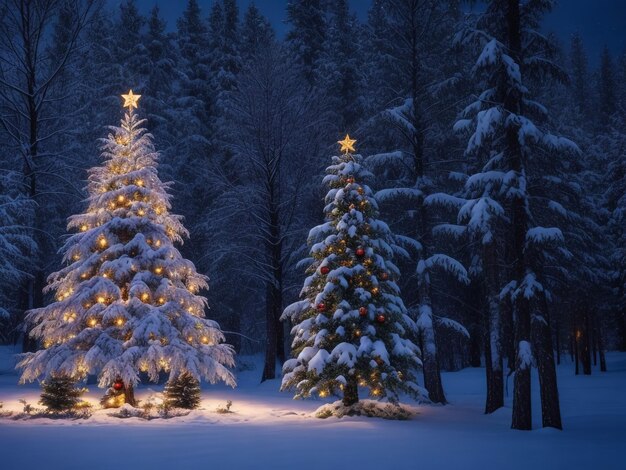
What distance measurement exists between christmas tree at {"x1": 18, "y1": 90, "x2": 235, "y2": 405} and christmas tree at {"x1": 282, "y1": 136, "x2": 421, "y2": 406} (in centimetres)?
262

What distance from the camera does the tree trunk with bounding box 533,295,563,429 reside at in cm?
1168

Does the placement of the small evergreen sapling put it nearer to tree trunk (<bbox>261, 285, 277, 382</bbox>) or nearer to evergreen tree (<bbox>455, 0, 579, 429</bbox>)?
tree trunk (<bbox>261, 285, 277, 382</bbox>)

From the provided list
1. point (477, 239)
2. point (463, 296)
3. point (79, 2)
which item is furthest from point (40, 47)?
point (463, 296)

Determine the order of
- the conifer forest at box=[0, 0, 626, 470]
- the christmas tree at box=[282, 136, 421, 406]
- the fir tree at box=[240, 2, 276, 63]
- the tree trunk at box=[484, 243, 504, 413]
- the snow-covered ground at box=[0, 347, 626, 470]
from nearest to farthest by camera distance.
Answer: the snow-covered ground at box=[0, 347, 626, 470] → the conifer forest at box=[0, 0, 626, 470] → the christmas tree at box=[282, 136, 421, 406] → the tree trunk at box=[484, 243, 504, 413] → the fir tree at box=[240, 2, 276, 63]

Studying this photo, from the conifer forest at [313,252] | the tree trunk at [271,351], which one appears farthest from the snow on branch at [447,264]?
the tree trunk at [271,351]

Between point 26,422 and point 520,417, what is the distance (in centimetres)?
1085

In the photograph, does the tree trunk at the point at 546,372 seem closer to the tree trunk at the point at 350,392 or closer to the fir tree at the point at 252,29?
the tree trunk at the point at 350,392

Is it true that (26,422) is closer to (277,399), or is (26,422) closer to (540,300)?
(277,399)

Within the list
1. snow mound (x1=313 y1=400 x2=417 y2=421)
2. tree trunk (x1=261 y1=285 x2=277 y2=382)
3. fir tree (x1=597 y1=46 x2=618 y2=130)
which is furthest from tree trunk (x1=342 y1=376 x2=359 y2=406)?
fir tree (x1=597 y1=46 x2=618 y2=130)

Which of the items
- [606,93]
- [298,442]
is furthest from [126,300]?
[606,93]

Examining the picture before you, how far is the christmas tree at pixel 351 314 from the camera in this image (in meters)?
12.4

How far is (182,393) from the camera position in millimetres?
13211

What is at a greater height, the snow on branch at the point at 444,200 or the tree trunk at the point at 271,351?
the snow on branch at the point at 444,200

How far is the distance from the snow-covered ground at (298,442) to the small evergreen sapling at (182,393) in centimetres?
45
